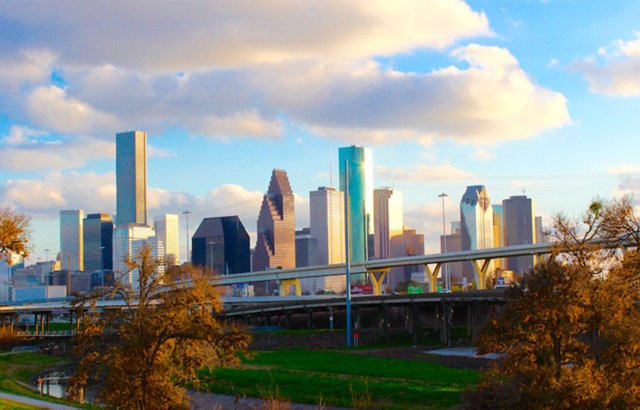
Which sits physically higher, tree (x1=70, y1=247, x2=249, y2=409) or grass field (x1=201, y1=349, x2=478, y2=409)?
tree (x1=70, y1=247, x2=249, y2=409)

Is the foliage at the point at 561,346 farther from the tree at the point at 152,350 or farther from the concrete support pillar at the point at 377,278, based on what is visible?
the concrete support pillar at the point at 377,278

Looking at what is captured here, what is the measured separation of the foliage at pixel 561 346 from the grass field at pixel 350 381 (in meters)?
15.8

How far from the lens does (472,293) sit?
93.2 m

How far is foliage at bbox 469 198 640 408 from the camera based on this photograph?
79.4 feet

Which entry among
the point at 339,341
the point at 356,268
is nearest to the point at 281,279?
the point at 356,268

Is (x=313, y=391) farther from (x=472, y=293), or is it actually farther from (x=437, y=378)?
(x=472, y=293)

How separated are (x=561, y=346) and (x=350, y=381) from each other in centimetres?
2870

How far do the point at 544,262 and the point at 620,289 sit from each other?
332 centimetres

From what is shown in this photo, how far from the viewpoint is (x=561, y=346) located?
1015 inches

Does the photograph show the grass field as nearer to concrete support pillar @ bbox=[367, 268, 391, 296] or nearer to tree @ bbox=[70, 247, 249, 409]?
tree @ bbox=[70, 247, 249, 409]

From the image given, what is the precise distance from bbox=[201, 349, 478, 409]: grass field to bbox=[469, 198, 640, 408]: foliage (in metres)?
15.8

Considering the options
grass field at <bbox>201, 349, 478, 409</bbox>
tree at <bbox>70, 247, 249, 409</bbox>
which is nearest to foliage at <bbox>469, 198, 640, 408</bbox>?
tree at <bbox>70, 247, 249, 409</bbox>

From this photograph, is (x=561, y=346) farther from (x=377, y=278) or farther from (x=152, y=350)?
(x=377, y=278)

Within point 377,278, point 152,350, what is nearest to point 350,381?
point 152,350
